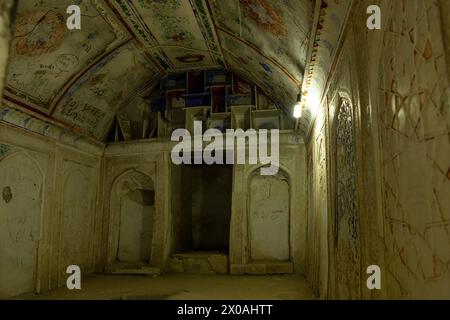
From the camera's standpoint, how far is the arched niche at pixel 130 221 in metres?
9.26

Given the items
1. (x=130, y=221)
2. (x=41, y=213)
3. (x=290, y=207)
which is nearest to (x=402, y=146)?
(x=290, y=207)

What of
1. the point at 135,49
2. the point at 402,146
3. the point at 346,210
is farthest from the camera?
the point at 135,49

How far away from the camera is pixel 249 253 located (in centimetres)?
861

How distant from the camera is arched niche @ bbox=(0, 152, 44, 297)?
6.29 meters

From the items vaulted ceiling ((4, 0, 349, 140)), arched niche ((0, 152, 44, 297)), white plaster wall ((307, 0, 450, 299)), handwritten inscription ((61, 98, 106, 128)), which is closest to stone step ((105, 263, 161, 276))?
arched niche ((0, 152, 44, 297))

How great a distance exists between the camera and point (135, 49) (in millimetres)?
7789

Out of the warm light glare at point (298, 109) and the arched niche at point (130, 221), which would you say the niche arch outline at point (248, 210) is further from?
the arched niche at point (130, 221)

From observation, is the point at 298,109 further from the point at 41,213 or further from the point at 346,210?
the point at 41,213

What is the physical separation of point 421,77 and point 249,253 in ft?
24.2

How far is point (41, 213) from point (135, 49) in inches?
152

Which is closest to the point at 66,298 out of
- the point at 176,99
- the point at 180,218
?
the point at 180,218

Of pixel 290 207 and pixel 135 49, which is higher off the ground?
pixel 135 49

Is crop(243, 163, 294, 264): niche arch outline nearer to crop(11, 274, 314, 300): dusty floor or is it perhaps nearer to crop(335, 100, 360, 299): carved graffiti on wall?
crop(11, 274, 314, 300): dusty floor

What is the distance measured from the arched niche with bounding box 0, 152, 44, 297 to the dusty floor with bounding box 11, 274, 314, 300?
41cm
